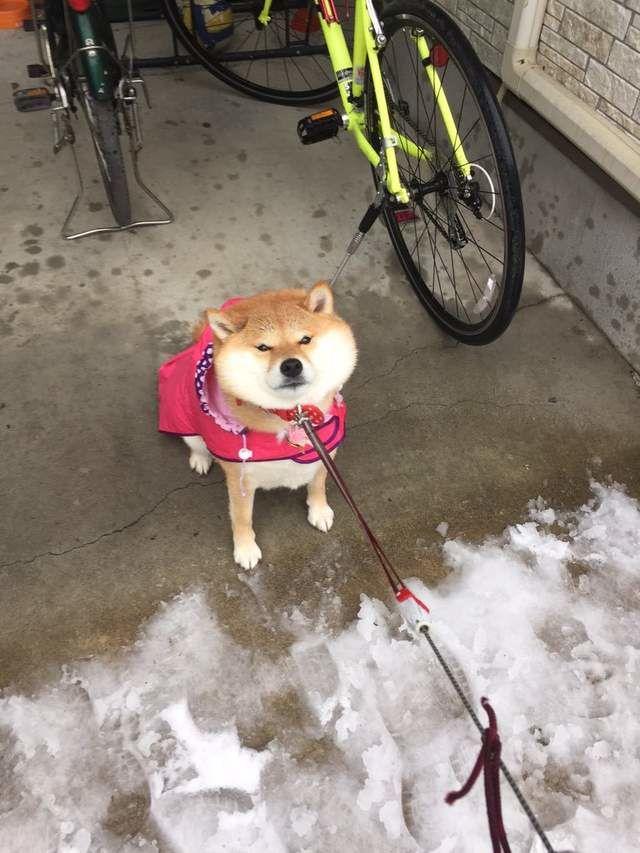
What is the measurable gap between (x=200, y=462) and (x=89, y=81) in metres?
1.77

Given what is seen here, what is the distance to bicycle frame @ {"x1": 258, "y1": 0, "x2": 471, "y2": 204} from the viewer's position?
7.70ft

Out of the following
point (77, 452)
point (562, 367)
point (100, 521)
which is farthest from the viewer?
point (562, 367)

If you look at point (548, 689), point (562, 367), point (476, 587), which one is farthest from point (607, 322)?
point (548, 689)

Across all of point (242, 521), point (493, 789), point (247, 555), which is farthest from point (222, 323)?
point (493, 789)

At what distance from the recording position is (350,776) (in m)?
1.63

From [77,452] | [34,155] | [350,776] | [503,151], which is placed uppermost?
[503,151]

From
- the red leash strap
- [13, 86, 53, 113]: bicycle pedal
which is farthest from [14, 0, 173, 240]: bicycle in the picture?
the red leash strap

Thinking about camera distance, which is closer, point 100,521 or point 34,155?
point 100,521

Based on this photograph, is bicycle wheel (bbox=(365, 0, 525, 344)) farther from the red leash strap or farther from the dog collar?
the red leash strap

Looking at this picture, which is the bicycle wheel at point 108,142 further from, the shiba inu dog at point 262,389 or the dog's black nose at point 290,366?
the dog's black nose at point 290,366

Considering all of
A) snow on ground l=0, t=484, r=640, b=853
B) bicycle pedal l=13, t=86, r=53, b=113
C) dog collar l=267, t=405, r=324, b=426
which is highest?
bicycle pedal l=13, t=86, r=53, b=113

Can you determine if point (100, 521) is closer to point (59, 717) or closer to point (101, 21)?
point (59, 717)

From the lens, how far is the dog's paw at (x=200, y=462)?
7.33 ft

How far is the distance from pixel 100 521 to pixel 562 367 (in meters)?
2.00
